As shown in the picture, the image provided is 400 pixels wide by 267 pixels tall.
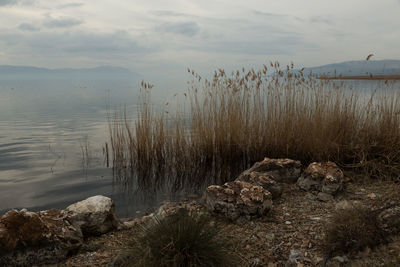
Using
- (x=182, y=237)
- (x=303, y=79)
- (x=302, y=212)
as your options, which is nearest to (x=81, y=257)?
(x=182, y=237)

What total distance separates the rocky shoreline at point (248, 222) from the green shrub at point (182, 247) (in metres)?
0.29

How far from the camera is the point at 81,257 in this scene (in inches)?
97.7

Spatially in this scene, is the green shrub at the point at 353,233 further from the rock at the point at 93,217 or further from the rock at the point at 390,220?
the rock at the point at 93,217

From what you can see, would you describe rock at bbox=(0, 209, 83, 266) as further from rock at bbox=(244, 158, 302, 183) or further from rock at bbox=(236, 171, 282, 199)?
rock at bbox=(244, 158, 302, 183)

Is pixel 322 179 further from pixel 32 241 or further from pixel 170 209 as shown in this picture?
pixel 32 241

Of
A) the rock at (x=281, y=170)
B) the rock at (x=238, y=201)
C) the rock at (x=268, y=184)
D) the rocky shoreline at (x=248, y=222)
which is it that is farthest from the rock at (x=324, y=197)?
the rock at (x=238, y=201)

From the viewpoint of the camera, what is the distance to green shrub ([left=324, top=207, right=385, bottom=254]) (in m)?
2.00

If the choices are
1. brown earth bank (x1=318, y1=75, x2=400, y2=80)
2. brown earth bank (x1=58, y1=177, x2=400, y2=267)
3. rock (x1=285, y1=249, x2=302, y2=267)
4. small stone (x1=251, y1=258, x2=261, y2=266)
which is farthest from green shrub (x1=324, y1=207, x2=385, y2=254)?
brown earth bank (x1=318, y1=75, x2=400, y2=80)

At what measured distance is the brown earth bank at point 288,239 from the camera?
1981mm

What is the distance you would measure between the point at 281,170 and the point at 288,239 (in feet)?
5.75

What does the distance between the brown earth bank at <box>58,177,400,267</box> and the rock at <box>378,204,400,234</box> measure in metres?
0.10

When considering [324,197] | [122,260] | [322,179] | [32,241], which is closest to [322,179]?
[322,179]

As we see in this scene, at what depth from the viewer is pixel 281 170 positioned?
417 cm

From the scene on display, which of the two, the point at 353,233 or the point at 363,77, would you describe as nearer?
the point at 353,233
